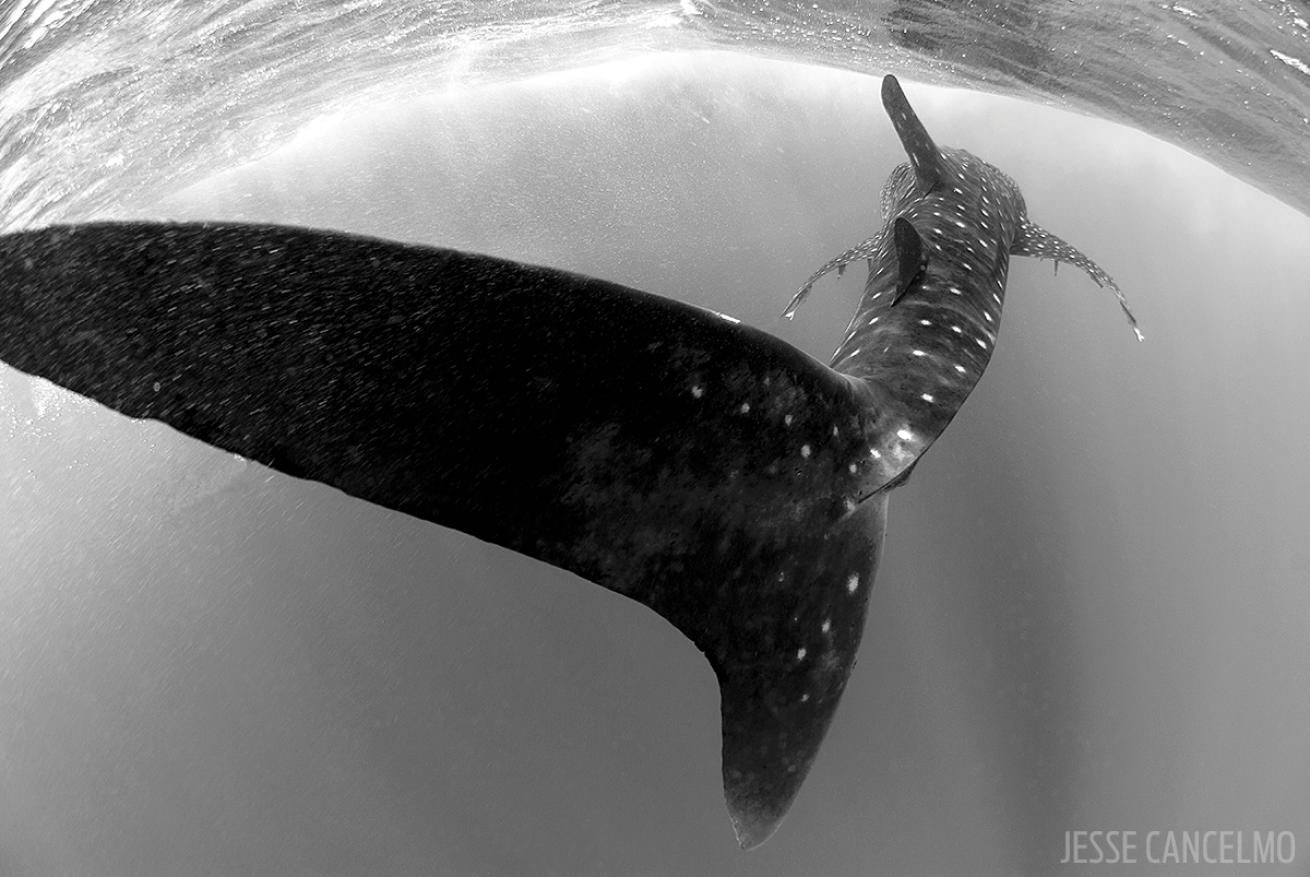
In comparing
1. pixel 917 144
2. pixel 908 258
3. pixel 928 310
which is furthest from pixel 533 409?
pixel 917 144

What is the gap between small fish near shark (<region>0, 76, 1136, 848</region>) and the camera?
1053mm

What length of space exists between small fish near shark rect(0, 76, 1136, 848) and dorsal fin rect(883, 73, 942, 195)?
2064 millimetres

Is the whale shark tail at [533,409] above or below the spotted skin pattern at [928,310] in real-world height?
above

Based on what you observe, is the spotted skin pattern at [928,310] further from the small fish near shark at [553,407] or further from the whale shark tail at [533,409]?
the whale shark tail at [533,409]

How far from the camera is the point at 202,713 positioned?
11914 mm

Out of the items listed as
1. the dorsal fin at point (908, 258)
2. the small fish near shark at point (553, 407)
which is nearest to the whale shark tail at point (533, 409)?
the small fish near shark at point (553, 407)

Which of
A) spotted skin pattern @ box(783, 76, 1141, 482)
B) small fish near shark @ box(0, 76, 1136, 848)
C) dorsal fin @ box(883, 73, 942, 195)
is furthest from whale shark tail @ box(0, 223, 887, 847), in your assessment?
dorsal fin @ box(883, 73, 942, 195)

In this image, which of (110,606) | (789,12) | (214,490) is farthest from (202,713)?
(789,12)

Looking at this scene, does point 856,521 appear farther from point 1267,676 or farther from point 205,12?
point 1267,676

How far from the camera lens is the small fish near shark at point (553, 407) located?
3.45ft

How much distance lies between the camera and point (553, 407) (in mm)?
1273

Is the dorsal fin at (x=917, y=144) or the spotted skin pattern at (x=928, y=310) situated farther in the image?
the dorsal fin at (x=917, y=144)

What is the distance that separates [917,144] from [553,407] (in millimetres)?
3052

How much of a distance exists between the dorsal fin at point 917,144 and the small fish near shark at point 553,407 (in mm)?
2064
